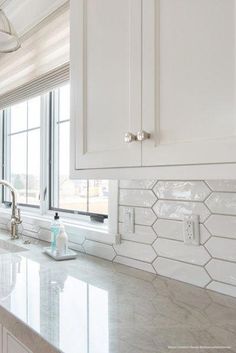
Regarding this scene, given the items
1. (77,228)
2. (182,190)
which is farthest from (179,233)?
(77,228)

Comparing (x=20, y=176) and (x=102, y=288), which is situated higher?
(x=20, y=176)

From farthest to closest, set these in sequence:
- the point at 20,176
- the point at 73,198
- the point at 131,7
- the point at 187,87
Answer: the point at 20,176
the point at 73,198
the point at 131,7
the point at 187,87

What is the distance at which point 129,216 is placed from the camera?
152 cm

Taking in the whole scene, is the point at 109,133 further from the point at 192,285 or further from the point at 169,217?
the point at 192,285

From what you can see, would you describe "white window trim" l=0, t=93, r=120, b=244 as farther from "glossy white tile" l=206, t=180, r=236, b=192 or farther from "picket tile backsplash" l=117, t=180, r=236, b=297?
"glossy white tile" l=206, t=180, r=236, b=192

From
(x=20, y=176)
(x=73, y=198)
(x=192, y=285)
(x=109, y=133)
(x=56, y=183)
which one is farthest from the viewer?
(x=20, y=176)

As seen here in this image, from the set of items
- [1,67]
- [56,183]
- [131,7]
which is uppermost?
[1,67]

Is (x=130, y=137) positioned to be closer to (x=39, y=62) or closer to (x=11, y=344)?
(x=11, y=344)

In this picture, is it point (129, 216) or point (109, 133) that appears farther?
point (129, 216)

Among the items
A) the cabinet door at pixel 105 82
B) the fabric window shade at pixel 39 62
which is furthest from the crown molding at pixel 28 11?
the cabinet door at pixel 105 82

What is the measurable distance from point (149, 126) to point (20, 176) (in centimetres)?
203

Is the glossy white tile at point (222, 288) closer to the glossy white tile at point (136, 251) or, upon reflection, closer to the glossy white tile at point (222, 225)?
the glossy white tile at point (222, 225)

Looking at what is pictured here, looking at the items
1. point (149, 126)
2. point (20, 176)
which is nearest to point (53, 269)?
point (149, 126)

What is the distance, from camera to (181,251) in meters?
1.30
